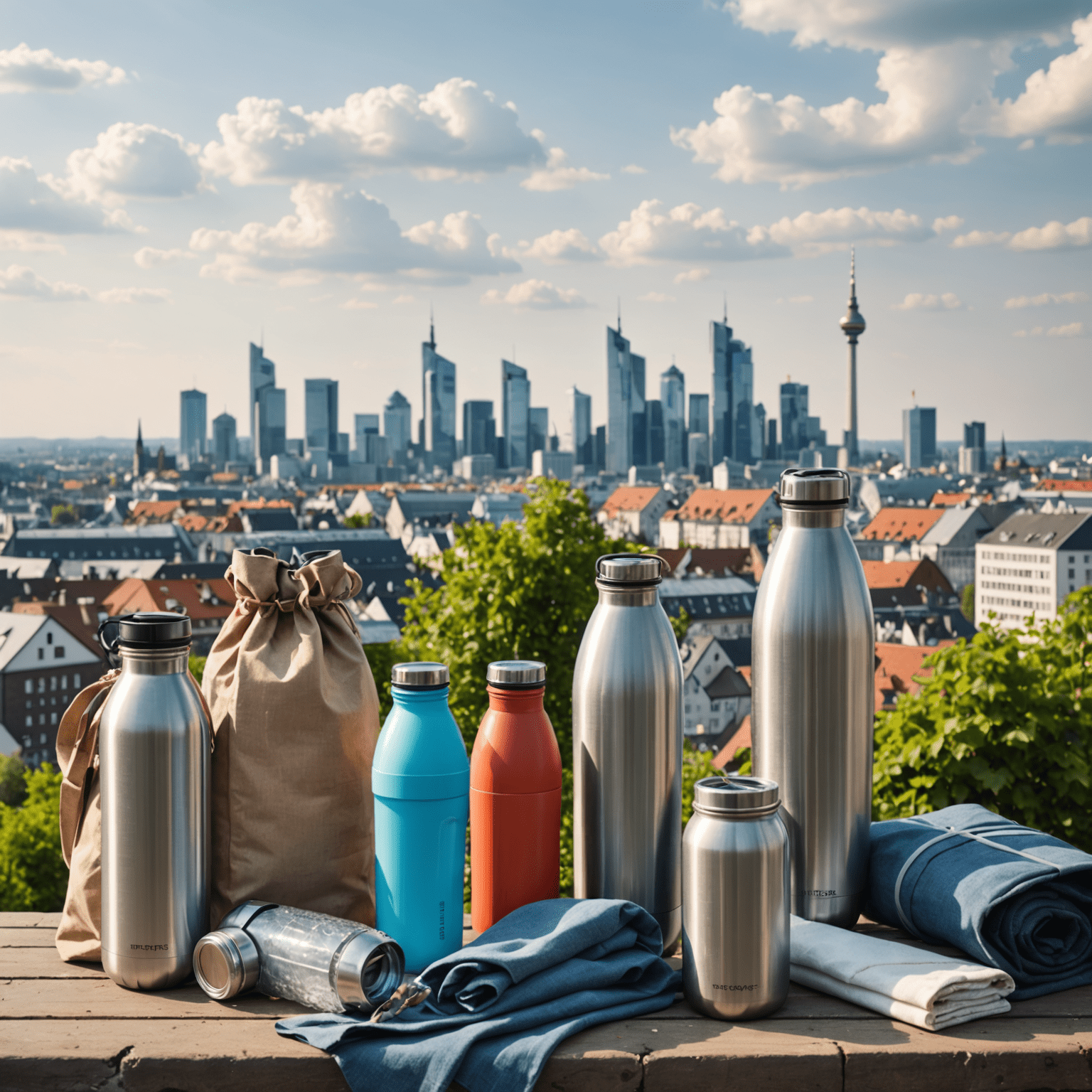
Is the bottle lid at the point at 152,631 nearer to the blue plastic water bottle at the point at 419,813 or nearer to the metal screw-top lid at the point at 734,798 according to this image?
the blue plastic water bottle at the point at 419,813

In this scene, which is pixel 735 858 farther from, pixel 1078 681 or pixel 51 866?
pixel 51 866

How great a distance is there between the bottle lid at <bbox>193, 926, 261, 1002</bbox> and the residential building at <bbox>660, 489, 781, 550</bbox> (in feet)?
434

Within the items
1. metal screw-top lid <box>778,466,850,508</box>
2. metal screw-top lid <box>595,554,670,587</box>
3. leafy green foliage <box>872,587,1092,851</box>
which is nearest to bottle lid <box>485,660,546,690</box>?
metal screw-top lid <box>595,554,670,587</box>

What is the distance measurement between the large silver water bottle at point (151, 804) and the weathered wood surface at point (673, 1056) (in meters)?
0.20

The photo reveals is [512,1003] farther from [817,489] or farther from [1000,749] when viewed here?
[1000,749]

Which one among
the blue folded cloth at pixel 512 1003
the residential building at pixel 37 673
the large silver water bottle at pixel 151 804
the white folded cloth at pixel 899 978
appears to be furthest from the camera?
the residential building at pixel 37 673

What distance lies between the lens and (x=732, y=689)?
6175cm

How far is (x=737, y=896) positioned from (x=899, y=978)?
14.5 inches

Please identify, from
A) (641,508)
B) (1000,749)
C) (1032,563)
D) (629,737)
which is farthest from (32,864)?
(641,508)

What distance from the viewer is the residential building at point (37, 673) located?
190 feet

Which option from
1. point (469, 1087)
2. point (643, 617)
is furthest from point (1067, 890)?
point (469, 1087)

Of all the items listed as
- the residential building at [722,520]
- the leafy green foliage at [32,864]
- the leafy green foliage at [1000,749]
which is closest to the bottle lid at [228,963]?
the leafy green foliage at [1000,749]

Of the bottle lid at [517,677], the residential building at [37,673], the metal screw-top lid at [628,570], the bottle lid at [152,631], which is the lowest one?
the residential building at [37,673]

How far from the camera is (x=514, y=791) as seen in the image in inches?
105
